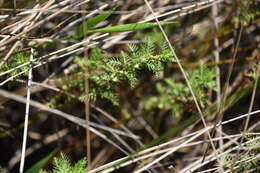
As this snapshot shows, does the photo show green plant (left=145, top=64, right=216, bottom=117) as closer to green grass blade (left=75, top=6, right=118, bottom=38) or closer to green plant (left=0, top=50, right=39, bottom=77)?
green grass blade (left=75, top=6, right=118, bottom=38)

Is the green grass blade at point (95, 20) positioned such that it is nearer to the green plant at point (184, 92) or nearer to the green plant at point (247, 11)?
the green plant at point (184, 92)

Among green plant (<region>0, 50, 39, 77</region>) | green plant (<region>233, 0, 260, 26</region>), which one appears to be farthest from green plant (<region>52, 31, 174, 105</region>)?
green plant (<region>233, 0, 260, 26</region>)

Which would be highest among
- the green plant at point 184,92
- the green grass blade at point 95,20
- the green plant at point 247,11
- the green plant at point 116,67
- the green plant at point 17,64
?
the green grass blade at point 95,20

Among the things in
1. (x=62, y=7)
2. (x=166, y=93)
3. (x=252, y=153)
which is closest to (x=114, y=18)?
(x=62, y=7)

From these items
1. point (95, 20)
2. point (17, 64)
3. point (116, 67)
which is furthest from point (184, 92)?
point (17, 64)

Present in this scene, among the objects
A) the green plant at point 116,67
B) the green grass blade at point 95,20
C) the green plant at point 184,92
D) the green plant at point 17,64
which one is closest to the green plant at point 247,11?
the green plant at point 184,92

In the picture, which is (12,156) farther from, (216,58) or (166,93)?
(216,58)

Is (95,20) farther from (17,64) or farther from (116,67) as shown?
(17,64)

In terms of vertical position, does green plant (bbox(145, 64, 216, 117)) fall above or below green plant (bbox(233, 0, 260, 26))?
below

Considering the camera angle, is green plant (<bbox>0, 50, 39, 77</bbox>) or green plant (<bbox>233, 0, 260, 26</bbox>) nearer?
green plant (<bbox>0, 50, 39, 77</bbox>)

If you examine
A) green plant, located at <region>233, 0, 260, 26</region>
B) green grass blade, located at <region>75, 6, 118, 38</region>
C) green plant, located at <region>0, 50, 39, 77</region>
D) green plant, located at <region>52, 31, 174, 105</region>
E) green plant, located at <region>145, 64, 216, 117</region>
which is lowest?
green plant, located at <region>145, 64, 216, 117</region>

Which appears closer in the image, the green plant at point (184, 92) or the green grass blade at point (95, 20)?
the green grass blade at point (95, 20)

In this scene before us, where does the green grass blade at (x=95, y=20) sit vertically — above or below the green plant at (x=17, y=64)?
above
